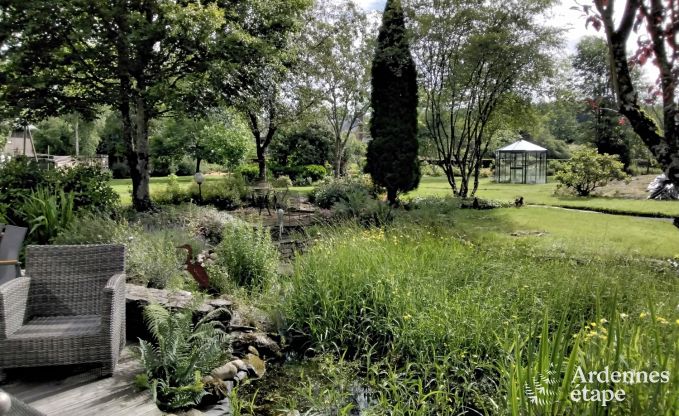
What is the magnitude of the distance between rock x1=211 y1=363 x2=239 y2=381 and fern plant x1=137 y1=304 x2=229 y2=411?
0.13ft

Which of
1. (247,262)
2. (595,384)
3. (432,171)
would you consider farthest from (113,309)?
(432,171)

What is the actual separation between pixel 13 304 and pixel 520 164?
23.5 metres

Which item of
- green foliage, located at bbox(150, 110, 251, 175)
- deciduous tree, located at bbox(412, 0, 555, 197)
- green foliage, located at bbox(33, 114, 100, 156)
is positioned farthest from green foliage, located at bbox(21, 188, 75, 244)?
green foliage, located at bbox(33, 114, 100, 156)

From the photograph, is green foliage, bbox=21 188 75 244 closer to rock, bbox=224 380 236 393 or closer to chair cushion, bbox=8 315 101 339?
chair cushion, bbox=8 315 101 339

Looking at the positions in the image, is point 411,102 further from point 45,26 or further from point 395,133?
point 45,26

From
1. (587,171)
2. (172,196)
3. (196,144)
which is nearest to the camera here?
(172,196)

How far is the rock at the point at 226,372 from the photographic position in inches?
126

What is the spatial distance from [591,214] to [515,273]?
870 centimetres

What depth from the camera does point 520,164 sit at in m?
23.4

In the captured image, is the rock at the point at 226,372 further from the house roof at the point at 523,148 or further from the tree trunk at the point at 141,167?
the house roof at the point at 523,148

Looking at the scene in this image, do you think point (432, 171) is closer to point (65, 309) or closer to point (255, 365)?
point (255, 365)

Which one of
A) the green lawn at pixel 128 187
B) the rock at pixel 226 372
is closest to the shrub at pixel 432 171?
the green lawn at pixel 128 187

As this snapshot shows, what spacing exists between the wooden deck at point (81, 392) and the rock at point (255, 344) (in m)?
0.78

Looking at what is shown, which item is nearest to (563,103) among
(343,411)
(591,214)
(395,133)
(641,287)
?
(591,214)
